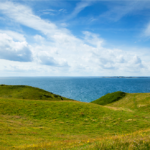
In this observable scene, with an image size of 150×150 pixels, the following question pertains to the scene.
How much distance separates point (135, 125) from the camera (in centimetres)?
2562

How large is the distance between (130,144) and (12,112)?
91.3 feet

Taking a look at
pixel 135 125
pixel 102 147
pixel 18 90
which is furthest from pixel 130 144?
pixel 18 90

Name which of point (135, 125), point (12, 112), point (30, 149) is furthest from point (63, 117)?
point (30, 149)

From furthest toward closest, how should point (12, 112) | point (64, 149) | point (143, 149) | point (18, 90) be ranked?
point (18, 90)
point (12, 112)
point (64, 149)
point (143, 149)

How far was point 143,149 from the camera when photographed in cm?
891

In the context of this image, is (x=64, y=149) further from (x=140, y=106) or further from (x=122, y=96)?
(x=122, y=96)

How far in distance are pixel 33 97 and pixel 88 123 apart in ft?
93.6

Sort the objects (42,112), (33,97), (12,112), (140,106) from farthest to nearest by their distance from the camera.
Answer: (33,97) → (140,106) → (42,112) → (12,112)

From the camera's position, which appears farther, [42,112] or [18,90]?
[18,90]

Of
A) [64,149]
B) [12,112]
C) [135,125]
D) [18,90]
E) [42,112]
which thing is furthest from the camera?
[18,90]

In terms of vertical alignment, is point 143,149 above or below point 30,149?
above

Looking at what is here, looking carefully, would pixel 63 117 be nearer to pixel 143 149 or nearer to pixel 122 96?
pixel 143 149

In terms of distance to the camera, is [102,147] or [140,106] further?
[140,106]

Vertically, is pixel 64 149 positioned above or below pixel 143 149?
below
